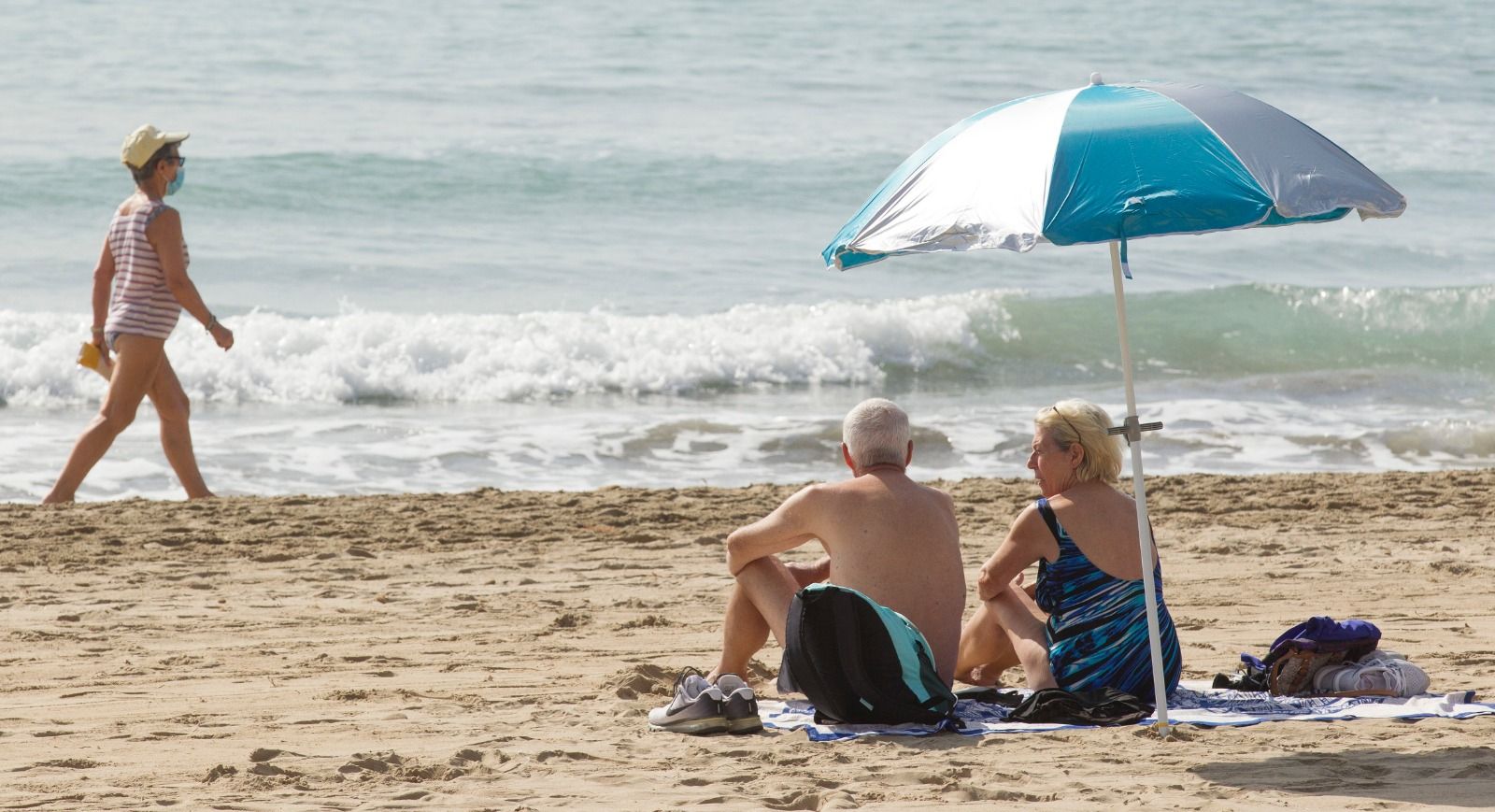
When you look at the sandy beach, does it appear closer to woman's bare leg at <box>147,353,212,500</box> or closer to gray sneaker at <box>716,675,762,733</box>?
gray sneaker at <box>716,675,762,733</box>

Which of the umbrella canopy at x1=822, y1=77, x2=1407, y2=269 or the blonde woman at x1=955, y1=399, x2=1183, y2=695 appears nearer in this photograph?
the umbrella canopy at x1=822, y1=77, x2=1407, y2=269

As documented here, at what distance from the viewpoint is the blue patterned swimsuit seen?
14.0 feet

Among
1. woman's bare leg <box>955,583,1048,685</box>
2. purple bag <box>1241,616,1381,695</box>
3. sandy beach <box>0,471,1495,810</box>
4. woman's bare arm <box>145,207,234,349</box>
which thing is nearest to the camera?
sandy beach <box>0,471,1495,810</box>

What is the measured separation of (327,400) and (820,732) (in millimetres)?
8699

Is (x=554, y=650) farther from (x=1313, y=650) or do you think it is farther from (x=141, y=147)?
(x=141, y=147)

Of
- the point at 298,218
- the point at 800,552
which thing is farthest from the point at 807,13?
the point at 800,552

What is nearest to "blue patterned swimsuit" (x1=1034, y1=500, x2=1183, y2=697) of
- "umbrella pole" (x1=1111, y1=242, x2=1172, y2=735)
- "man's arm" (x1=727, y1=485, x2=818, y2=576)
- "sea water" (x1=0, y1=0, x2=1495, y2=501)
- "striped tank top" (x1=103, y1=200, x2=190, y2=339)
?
"umbrella pole" (x1=1111, y1=242, x2=1172, y2=735)

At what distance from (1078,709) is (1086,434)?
74 centimetres

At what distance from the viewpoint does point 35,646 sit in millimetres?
5309

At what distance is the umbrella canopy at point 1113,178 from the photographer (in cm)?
342

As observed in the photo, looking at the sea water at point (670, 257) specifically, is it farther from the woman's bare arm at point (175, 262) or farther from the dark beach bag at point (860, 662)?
the dark beach bag at point (860, 662)

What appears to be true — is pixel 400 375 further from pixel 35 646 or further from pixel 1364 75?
pixel 1364 75

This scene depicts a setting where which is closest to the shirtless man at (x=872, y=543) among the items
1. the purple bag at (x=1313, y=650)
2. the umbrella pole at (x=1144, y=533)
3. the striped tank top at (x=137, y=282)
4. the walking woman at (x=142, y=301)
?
the umbrella pole at (x=1144, y=533)

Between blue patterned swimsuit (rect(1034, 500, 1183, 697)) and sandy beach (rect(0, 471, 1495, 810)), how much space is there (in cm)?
26
